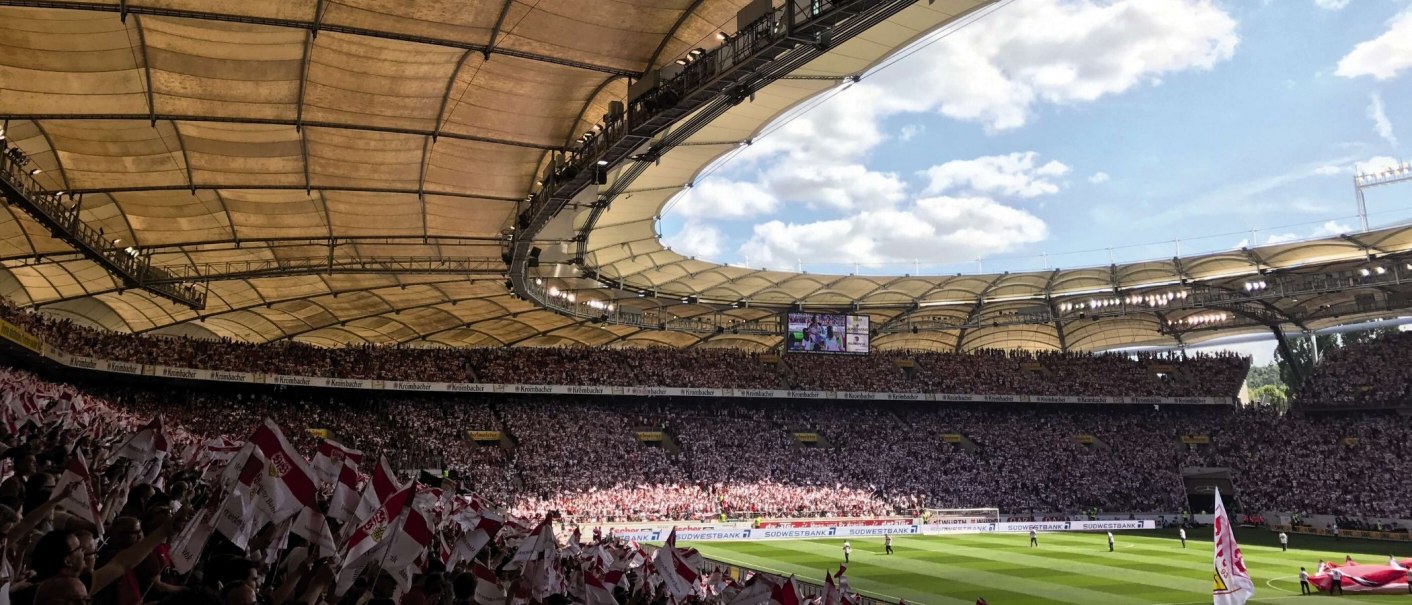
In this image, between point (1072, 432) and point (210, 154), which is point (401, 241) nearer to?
point (210, 154)

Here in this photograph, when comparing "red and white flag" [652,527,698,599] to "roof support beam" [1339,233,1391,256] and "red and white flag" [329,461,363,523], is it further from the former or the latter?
"roof support beam" [1339,233,1391,256]

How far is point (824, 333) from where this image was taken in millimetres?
50000

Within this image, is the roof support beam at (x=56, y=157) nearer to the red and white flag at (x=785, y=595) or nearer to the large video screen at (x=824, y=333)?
the red and white flag at (x=785, y=595)

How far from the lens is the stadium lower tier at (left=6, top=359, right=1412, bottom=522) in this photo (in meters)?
44.6

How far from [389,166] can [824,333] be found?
2868 cm

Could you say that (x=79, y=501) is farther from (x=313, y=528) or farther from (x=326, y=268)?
(x=326, y=268)

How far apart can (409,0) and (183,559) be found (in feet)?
48.3

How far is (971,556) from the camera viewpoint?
121 ft

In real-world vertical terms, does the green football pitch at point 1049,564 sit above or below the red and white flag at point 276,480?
below

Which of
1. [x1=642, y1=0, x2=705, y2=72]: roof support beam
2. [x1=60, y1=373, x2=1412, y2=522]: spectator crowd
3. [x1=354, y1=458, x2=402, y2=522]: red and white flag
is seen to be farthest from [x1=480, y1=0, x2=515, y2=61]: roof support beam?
[x1=60, y1=373, x2=1412, y2=522]: spectator crowd

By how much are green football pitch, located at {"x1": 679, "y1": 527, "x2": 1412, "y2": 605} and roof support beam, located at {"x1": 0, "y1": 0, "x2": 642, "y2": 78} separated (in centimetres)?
1596

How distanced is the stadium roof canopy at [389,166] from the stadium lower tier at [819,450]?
5268mm

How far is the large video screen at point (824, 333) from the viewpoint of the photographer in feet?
162

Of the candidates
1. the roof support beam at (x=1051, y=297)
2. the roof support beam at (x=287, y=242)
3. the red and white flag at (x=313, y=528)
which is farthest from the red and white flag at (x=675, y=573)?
the roof support beam at (x=1051, y=297)
